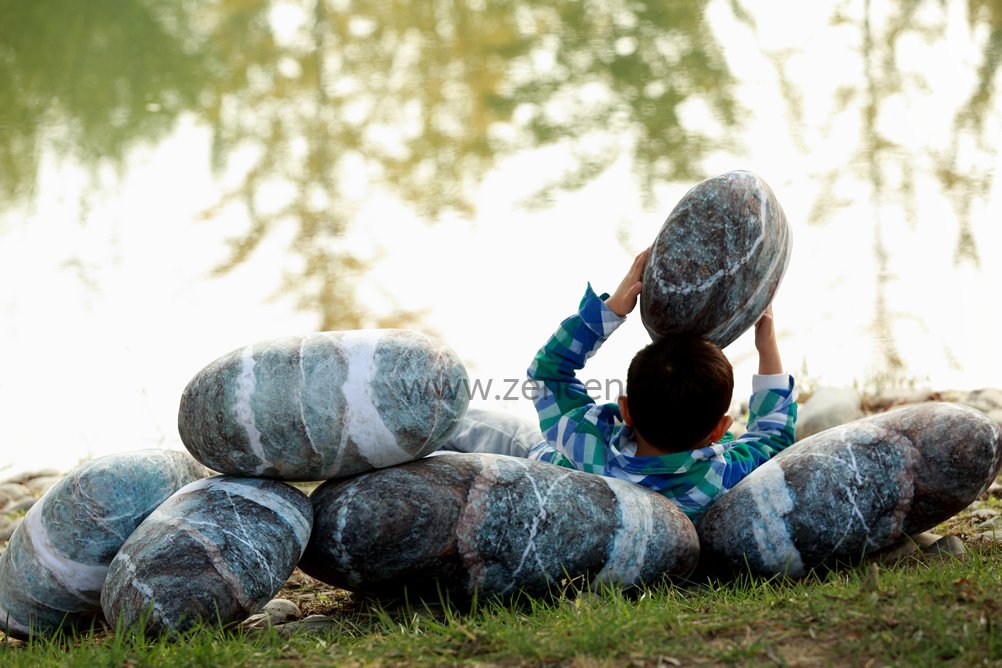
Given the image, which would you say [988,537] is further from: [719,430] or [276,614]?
[276,614]

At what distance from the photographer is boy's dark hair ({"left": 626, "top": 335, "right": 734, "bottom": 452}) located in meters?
3.50

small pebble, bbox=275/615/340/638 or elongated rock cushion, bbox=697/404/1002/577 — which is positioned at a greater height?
elongated rock cushion, bbox=697/404/1002/577

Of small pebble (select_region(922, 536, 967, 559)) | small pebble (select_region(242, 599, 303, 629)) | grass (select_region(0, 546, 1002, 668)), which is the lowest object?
small pebble (select_region(242, 599, 303, 629))

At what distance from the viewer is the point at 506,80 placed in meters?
10.4

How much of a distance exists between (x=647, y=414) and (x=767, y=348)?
620 mm

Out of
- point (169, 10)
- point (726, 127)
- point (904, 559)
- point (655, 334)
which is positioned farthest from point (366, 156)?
point (904, 559)

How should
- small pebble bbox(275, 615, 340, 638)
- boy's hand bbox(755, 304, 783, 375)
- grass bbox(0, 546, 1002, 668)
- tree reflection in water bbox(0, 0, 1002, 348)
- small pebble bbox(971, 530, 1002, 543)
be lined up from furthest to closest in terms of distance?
tree reflection in water bbox(0, 0, 1002, 348)
boy's hand bbox(755, 304, 783, 375)
small pebble bbox(971, 530, 1002, 543)
small pebble bbox(275, 615, 340, 638)
grass bbox(0, 546, 1002, 668)

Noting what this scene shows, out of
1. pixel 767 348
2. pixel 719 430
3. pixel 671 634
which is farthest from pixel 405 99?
pixel 671 634

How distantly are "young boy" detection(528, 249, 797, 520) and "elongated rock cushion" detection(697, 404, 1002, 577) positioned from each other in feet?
0.63

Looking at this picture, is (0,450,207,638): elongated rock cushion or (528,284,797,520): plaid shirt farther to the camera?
(528,284,797,520): plaid shirt

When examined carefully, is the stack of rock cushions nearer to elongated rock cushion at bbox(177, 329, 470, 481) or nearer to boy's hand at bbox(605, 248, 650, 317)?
elongated rock cushion at bbox(177, 329, 470, 481)

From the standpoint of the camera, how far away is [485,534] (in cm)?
338

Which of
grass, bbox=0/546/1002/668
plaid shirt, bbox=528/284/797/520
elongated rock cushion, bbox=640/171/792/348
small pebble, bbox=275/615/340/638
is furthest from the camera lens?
plaid shirt, bbox=528/284/797/520

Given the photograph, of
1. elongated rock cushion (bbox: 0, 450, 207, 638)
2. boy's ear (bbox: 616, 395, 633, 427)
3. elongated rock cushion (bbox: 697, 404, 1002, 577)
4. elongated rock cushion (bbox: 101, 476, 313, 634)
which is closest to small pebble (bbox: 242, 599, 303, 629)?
elongated rock cushion (bbox: 101, 476, 313, 634)
